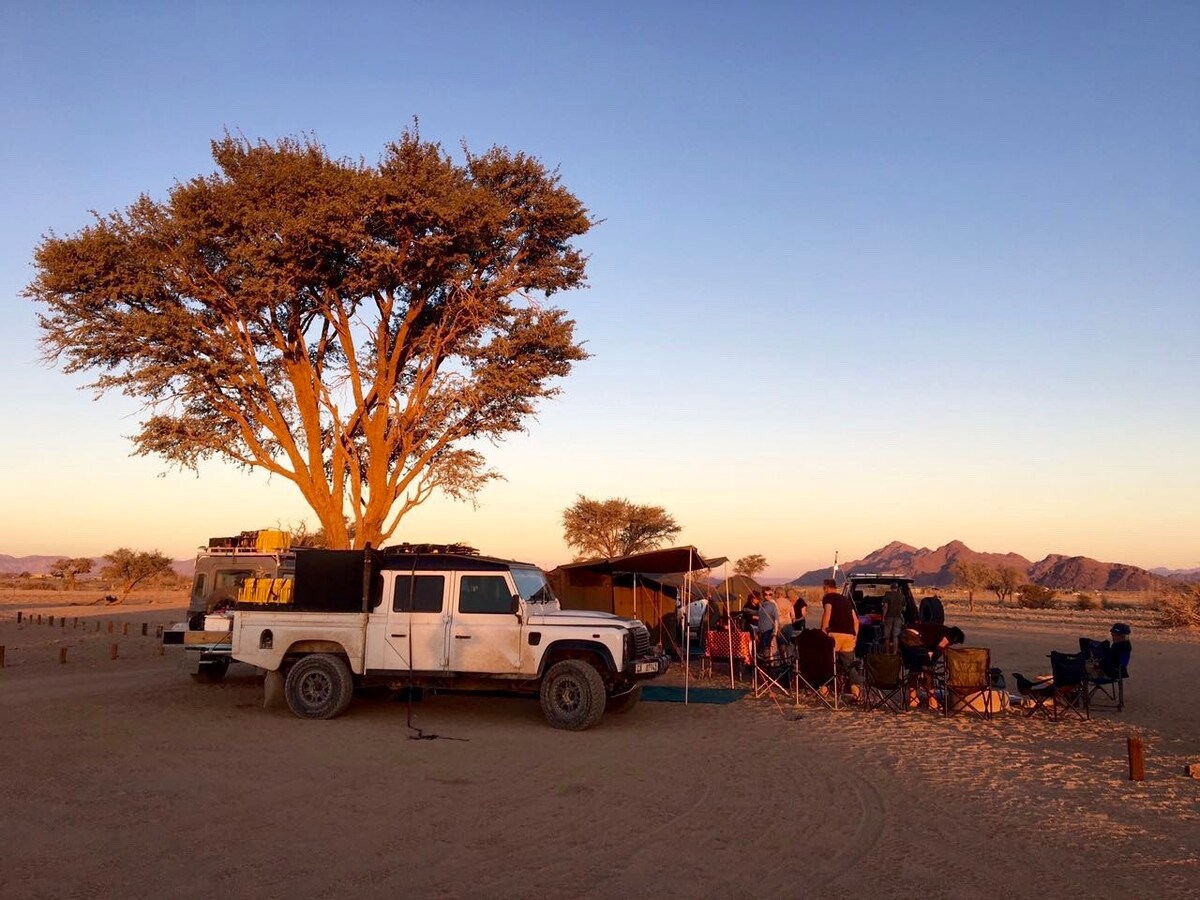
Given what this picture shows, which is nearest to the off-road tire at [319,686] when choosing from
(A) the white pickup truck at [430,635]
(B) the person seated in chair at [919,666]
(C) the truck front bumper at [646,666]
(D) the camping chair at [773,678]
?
(A) the white pickup truck at [430,635]

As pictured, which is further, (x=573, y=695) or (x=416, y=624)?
(x=416, y=624)

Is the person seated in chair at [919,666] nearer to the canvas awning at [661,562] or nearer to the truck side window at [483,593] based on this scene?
the canvas awning at [661,562]

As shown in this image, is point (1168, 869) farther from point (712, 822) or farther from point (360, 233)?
point (360, 233)

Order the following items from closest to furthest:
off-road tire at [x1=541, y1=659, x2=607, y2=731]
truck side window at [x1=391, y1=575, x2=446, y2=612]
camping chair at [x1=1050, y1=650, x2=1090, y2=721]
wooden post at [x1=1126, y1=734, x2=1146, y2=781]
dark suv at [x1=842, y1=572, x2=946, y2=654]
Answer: wooden post at [x1=1126, y1=734, x2=1146, y2=781], off-road tire at [x1=541, y1=659, x2=607, y2=731], truck side window at [x1=391, y1=575, x2=446, y2=612], camping chair at [x1=1050, y1=650, x2=1090, y2=721], dark suv at [x1=842, y1=572, x2=946, y2=654]

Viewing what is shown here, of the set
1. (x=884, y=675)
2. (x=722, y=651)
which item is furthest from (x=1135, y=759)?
(x=722, y=651)

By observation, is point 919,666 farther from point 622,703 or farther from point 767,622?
point 622,703

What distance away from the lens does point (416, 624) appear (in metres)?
12.1

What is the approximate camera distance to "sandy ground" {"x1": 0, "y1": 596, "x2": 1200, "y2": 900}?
585 centimetres

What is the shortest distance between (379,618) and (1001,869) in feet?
27.0

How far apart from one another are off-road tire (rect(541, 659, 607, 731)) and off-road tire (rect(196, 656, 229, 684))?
6.76 meters

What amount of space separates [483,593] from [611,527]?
43.4 m

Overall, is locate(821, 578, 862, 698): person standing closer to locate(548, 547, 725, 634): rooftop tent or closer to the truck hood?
the truck hood

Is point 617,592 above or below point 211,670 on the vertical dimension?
above

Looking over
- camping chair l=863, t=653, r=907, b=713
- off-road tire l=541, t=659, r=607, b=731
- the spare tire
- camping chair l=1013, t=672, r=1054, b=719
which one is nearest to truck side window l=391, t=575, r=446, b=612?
off-road tire l=541, t=659, r=607, b=731
